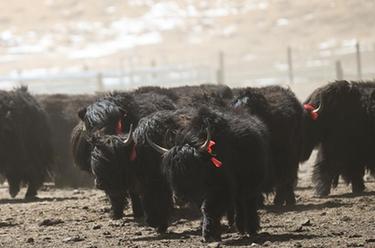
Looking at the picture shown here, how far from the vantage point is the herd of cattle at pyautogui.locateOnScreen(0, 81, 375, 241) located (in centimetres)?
1030

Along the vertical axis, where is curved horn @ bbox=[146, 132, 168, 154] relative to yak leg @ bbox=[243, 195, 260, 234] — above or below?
above

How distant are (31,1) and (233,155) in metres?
69.2

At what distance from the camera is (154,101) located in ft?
43.1

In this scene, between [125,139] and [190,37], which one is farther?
[190,37]

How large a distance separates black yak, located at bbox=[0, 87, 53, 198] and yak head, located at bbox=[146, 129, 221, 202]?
6.76 metres

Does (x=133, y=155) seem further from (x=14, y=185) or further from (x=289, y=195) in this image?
(x=14, y=185)

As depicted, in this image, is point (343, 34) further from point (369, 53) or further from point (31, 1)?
point (31, 1)

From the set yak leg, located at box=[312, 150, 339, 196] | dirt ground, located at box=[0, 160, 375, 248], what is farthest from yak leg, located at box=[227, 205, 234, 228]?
yak leg, located at box=[312, 150, 339, 196]

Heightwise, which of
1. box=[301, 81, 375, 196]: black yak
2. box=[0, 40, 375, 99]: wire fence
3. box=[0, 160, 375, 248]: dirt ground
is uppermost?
box=[0, 40, 375, 99]: wire fence

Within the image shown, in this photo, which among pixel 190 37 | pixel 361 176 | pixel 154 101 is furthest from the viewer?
pixel 190 37

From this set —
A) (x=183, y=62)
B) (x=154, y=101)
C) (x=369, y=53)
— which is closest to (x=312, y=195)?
(x=154, y=101)

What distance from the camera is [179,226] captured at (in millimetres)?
12078

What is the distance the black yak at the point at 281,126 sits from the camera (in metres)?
13.5

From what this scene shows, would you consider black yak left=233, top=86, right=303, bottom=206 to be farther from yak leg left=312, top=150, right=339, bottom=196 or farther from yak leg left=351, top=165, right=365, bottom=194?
yak leg left=351, top=165, right=365, bottom=194
